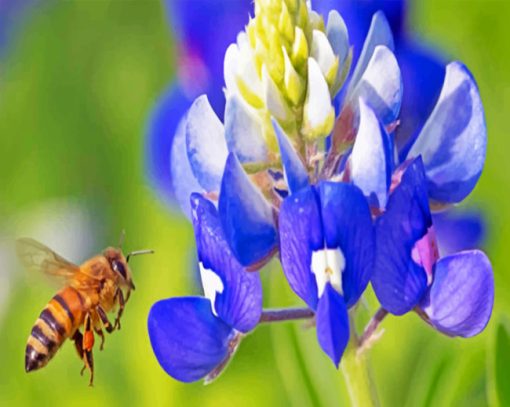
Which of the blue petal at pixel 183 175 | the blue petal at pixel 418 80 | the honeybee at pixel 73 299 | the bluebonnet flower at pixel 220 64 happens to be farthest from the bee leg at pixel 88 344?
the blue petal at pixel 418 80

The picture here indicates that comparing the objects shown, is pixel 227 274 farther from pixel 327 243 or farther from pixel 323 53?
pixel 323 53

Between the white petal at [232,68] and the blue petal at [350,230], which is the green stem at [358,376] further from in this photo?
the white petal at [232,68]

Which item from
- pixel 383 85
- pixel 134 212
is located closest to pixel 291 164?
pixel 383 85

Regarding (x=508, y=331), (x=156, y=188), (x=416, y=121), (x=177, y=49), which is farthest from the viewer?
(x=177, y=49)

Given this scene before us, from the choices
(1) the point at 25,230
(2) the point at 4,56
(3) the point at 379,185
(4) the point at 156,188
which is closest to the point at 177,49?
(4) the point at 156,188

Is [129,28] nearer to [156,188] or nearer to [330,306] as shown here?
[156,188]

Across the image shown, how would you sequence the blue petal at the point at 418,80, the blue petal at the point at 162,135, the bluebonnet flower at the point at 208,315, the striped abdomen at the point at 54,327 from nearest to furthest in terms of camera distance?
the bluebonnet flower at the point at 208,315 → the striped abdomen at the point at 54,327 → the blue petal at the point at 418,80 → the blue petal at the point at 162,135
